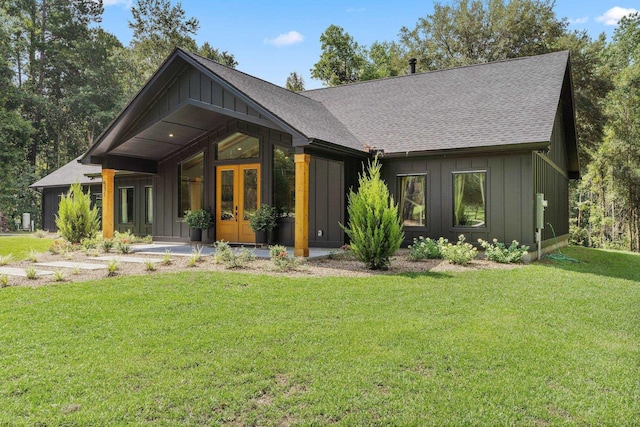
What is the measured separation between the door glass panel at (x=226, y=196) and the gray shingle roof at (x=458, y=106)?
3771 mm

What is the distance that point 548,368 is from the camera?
3.32 m

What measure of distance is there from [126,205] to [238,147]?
6.69 m

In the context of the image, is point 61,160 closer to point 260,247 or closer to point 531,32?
point 260,247

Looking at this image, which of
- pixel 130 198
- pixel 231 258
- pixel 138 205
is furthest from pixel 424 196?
pixel 130 198

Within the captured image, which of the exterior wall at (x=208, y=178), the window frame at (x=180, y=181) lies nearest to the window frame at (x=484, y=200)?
the exterior wall at (x=208, y=178)

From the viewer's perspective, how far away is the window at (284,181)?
11281mm

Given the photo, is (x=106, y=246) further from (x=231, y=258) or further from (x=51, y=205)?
(x=51, y=205)

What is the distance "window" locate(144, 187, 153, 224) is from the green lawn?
31.2 ft

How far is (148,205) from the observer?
1523 cm

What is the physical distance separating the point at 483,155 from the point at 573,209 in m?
25.2

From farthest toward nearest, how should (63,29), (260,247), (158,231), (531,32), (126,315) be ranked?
(63,29), (531,32), (158,231), (260,247), (126,315)

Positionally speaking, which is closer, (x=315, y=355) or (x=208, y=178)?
(x=315, y=355)

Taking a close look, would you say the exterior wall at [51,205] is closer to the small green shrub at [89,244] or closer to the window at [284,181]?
the small green shrub at [89,244]

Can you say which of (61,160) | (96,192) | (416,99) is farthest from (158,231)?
(61,160)
